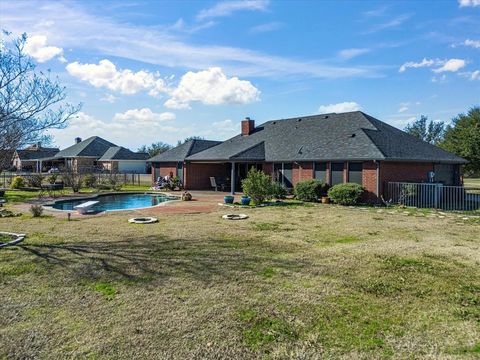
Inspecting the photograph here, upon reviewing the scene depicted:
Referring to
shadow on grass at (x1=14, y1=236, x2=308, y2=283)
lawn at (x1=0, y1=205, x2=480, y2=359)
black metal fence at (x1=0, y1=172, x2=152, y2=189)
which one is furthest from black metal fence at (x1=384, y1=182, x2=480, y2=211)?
black metal fence at (x1=0, y1=172, x2=152, y2=189)

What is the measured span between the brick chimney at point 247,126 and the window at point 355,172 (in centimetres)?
1218

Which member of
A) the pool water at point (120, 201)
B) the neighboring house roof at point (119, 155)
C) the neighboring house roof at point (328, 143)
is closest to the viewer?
the pool water at point (120, 201)

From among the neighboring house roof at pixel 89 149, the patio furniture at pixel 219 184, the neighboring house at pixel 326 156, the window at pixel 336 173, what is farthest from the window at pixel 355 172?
the neighboring house roof at pixel 89 149

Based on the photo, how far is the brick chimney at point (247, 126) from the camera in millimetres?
30638

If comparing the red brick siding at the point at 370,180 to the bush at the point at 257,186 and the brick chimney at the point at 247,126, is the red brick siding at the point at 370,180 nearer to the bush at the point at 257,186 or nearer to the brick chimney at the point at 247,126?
the bush at the point at 257,186

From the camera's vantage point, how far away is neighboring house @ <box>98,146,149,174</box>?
167ft

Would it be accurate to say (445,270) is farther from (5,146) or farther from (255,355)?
(5,146)

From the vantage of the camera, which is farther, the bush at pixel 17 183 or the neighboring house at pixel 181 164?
the neighboring house at pixel 181 164

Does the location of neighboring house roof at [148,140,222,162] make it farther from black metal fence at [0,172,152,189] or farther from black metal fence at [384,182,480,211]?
black metal fence at [384,182,480,211]

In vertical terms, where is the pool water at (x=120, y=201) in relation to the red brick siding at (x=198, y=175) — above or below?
below

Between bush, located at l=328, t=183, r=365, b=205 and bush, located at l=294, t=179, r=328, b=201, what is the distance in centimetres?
121

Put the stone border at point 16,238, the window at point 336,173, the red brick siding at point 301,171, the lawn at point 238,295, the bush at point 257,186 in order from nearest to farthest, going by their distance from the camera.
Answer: the lawn at point 238,295
the stone border at point 16,238
the bush at point 257,186
the window at point 336,173
the red brick siding at point 301,171

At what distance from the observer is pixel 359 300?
5.61m

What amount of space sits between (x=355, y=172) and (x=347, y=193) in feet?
6.31
